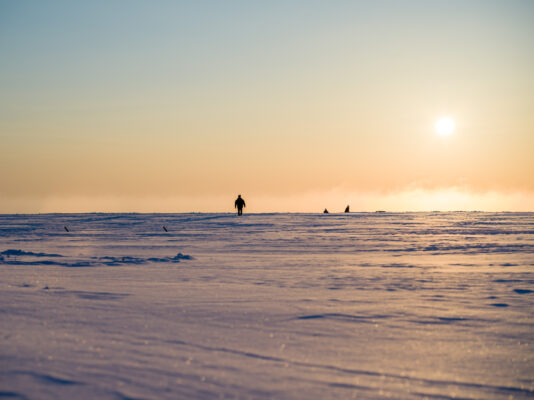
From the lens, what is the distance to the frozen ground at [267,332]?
3.29 metres

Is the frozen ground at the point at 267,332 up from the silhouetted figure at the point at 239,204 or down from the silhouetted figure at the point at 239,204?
down

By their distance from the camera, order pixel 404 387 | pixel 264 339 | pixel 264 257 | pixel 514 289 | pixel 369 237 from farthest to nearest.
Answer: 1. pixel 369 237
2. pixel 264 257
3. pixel 514 289
4. pixel 264 339
5. pixel 404 387

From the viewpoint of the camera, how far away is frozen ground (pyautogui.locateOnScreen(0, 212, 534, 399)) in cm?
329

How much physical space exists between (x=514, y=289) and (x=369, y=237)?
10.5 metres

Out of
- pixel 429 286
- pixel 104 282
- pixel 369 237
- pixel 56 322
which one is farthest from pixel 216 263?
pixel 369 237

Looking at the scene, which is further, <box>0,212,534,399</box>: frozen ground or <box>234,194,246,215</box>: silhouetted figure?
<box>234,194,246,215</box>: silhouetted figure

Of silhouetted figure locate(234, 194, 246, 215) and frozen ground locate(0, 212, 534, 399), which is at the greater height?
silhouetted figure locate(234, 194, 246, 215)

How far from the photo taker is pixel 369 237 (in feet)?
57.6

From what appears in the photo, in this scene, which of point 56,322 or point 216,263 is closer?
point 56,322

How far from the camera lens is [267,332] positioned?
465 cm

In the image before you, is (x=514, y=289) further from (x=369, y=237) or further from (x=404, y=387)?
(x=369, y=237)

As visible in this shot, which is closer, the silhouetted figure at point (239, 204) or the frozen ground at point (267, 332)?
the frozen ground at point (267, 332)

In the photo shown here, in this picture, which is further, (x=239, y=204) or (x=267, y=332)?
(x=239, y=204)

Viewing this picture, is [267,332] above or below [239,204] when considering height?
below
